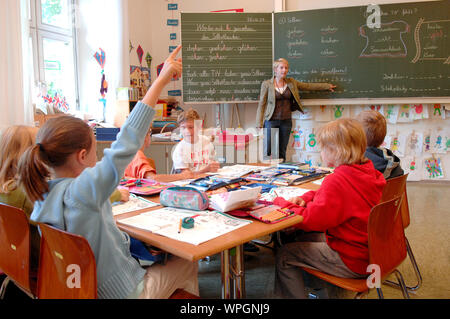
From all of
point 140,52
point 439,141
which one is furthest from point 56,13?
point 439,141

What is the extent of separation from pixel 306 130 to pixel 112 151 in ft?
15.6

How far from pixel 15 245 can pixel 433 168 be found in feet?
16.9

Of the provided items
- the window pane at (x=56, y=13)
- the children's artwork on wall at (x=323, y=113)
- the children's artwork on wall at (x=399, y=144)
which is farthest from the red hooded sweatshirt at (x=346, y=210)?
the window pane at (x=56, y=13)

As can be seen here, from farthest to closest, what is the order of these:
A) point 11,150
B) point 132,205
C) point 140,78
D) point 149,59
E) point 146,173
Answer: point 149,59, point 140,78, point 146,173, point 132,205, point 11,150

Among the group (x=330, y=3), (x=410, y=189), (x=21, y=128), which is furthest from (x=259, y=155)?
(x=21, y=128)

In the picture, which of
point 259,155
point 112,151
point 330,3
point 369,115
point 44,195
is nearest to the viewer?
point 112,151

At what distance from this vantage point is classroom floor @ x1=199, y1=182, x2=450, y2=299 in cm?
224

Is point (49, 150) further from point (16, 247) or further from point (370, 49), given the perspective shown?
point (370, 49)

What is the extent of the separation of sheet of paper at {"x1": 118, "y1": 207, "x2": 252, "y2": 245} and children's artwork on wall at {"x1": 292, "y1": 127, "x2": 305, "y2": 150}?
426 centimetres

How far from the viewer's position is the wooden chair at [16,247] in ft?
4.66

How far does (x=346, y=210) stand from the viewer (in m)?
1.60

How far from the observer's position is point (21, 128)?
166cm

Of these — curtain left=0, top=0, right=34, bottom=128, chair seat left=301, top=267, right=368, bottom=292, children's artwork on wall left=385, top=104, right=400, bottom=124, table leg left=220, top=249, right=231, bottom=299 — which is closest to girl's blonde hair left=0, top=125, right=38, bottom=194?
table leg left=220, top=249, right=231, bottom=299

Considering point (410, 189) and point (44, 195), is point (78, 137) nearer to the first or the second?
point (44, 195)
